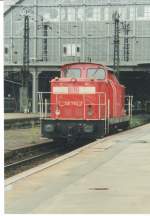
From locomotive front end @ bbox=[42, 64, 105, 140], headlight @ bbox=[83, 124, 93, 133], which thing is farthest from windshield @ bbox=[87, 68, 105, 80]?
headlight @ bbox=[83, 124, 93, 133]

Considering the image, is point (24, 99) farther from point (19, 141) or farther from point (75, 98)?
point (75, 98)

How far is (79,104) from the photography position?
814 inches

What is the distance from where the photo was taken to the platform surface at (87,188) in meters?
7.81

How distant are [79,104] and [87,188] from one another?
1152 cm

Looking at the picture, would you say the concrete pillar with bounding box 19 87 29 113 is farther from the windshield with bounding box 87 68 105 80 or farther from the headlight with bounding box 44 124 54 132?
the headlight with bounding box 44 124 54 132

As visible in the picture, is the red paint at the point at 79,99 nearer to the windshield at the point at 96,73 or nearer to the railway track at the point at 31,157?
the windshield at the point at 96,73

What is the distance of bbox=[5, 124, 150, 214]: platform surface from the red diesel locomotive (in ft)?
19.7

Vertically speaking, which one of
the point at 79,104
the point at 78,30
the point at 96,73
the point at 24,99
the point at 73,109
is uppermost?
the point at 78,30

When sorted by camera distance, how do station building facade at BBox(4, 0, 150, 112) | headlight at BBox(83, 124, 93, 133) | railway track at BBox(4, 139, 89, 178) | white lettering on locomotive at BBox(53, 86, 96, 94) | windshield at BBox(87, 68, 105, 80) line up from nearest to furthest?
railway track at BBox(4, 139, 89, 178) → headlight at BBox(83, 124, 93, 133) → white lettering on locomotive at BBox(53, 86, 96, 94) → windshield at BBox(87, 68, 105, 80) → station building facade at BBox(4, 0, 150, 112)

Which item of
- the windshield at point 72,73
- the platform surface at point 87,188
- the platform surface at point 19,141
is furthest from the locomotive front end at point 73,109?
the platform surface at point 87,188

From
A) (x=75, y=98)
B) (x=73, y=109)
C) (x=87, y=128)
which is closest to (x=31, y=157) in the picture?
(x=87, y=128)

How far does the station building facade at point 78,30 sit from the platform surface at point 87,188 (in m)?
70.8

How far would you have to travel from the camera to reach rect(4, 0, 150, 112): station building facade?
84375mm

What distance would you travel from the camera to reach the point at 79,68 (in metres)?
21.5
